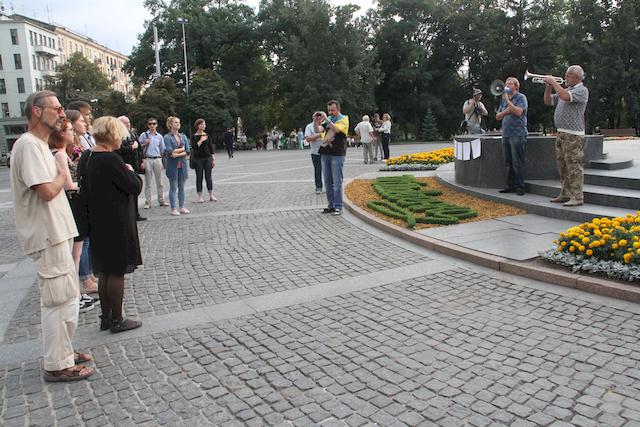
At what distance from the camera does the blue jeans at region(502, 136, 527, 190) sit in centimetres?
922

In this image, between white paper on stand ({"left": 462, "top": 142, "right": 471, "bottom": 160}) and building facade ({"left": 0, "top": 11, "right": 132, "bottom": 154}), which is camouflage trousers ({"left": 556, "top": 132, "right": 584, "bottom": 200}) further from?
building facade ({"left": 0, "top": 11, "right": 132, "bottom": 154})

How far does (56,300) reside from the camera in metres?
3.65

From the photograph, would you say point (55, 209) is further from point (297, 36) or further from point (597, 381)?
point (297, 36)

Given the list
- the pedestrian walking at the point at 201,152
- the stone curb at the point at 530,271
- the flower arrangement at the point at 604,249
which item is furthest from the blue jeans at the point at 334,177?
the flower arrangement at the point at 604,249

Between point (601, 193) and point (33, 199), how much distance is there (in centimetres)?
803

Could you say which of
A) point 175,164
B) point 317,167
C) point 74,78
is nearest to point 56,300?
point 175,164

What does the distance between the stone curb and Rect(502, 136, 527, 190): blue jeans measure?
9.62 feet

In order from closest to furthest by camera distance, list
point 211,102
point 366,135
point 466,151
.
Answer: point 466,151 → point 366,135 → point 211,102

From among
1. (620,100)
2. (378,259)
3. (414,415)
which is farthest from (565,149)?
(620,100)

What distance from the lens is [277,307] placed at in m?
5.05

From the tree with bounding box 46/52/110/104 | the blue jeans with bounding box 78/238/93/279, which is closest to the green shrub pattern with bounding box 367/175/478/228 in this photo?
the blue jeans with bounding box 78/238/93/279

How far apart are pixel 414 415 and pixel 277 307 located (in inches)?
85.6

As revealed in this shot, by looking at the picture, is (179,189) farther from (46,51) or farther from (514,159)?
(46,51)

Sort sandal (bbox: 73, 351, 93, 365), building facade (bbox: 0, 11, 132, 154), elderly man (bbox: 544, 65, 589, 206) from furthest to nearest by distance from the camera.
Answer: building facade (bbox: 0, 11, 132, 154), elderly man (bbox: 544, 65, 589, 206), sandal (bbox: 73, 351, 93, 365)
